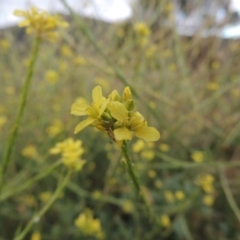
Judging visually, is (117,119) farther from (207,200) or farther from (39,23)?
(207,200)

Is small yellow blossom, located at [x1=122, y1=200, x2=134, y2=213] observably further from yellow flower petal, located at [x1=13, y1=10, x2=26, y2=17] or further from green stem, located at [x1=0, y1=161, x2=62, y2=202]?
yellow flower petal, located at [x1=13, y1=10, x2=26, y2=17]

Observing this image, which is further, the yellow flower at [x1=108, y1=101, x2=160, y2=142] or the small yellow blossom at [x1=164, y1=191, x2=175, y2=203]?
the small yellow blossom at [x1=164, y1=191, x2=175, y2=203]

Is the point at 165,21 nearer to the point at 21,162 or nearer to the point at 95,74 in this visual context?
the point at 95,74

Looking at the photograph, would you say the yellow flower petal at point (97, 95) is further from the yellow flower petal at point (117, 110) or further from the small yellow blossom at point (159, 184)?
the small yellow blossom at point (159, 184)

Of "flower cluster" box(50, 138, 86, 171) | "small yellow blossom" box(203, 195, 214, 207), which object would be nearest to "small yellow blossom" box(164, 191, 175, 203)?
"small yellow blossom" box(203, 195, 214, 207)

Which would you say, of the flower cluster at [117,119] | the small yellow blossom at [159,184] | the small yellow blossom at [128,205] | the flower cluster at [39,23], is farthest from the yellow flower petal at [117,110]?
the small yellow blossom at [159,184]

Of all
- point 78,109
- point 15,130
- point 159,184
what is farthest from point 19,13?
point 159,184

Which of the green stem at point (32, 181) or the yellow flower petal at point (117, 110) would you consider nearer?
the yellow flower petal at point (117, 110)
